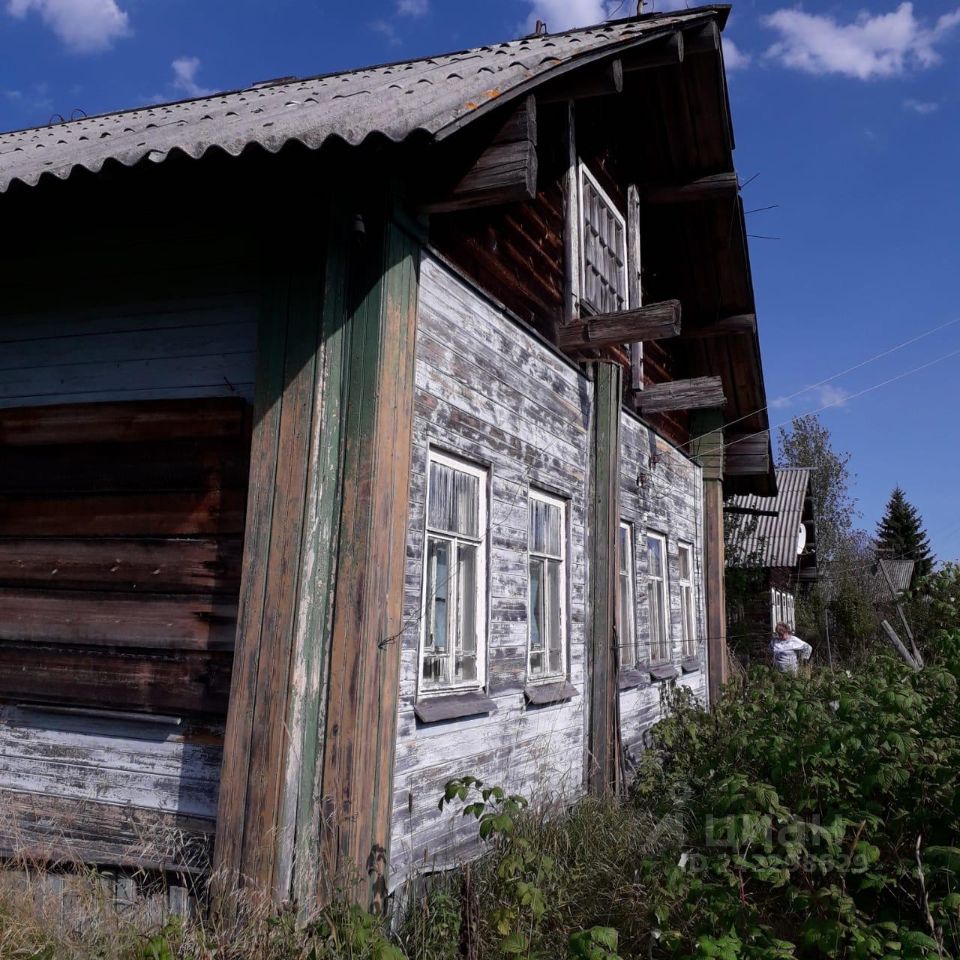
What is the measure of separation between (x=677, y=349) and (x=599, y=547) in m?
4.74

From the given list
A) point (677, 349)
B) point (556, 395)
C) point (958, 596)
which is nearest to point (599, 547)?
point (556, 395)

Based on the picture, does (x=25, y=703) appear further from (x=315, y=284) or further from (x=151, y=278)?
(x=315, y=284)

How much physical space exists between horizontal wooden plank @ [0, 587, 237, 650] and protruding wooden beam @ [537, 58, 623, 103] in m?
3.61

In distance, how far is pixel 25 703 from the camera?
4.36 m

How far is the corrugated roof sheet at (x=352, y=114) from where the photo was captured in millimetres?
3639

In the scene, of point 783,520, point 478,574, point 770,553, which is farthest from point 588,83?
point 783,520

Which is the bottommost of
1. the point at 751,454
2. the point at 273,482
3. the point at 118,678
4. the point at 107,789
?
the point at 107,789

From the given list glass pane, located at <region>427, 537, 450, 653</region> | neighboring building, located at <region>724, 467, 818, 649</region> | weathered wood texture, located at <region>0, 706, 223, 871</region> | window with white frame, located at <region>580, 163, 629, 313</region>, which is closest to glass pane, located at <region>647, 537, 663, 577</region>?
window with white frame, located at <region>580, 163, 629, 313</region>

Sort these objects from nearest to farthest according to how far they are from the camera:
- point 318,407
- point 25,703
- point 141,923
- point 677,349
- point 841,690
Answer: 1. point 141,923
2. point 318,407
3. point 25,703
4. point 841,690
5. point 677,349

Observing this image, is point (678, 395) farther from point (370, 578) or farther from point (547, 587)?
point (370, 578)

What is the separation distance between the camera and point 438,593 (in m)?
4.89

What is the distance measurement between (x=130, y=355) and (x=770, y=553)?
787 inches

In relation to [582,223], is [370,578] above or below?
below

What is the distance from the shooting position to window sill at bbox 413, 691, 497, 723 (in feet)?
14.6
